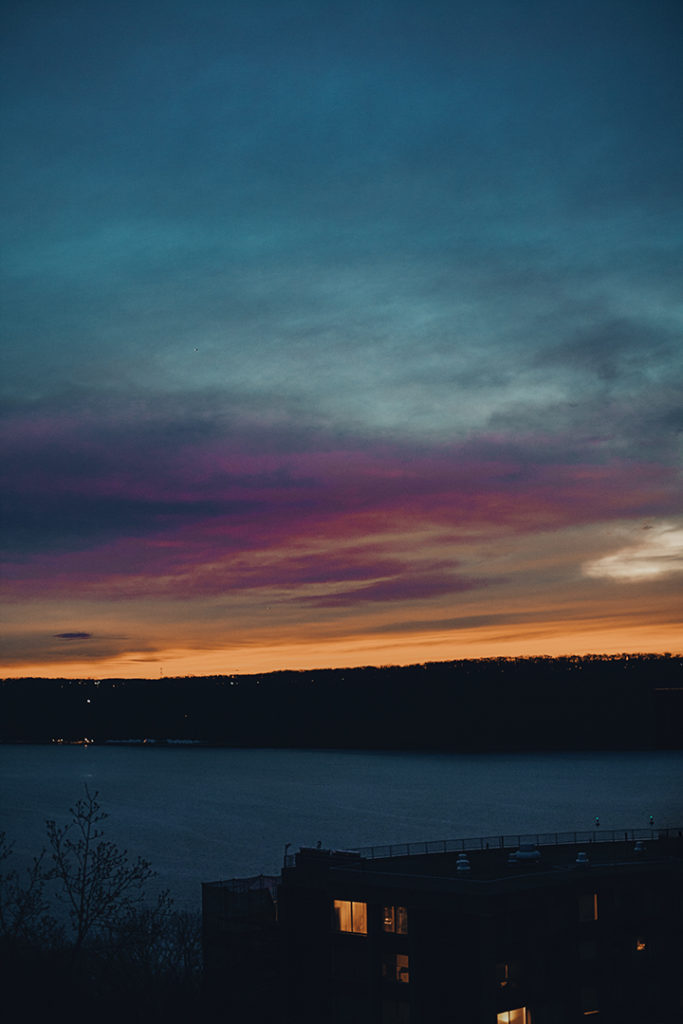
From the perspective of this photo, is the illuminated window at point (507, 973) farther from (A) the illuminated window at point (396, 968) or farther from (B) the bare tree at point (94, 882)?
(B) the bare tree at point (94, 882)

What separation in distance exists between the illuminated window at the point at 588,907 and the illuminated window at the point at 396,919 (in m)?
7.42

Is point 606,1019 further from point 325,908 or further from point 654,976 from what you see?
point 325,908

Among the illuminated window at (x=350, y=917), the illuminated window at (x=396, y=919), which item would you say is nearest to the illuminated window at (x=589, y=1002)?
the illuminated window at (x=396, y=919)

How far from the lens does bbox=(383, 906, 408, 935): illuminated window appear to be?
130ft

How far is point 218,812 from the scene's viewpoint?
182 meters

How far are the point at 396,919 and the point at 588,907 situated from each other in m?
8.12

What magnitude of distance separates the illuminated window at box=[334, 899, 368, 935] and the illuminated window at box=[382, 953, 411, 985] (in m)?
1.42

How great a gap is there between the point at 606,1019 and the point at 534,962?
17.5 ft

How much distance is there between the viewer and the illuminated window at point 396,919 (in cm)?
3950

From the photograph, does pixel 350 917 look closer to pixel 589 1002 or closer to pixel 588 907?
pixel 588 907

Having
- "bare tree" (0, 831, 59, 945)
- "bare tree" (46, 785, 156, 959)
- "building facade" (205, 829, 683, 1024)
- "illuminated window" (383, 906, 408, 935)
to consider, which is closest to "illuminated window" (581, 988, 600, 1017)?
"building facade" (205, 829, 683, 1024)

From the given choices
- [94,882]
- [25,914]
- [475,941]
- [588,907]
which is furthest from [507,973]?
[25,914]

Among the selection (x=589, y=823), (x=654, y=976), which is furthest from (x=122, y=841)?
(x=654, y=976)

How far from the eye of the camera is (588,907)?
41.0 metres
